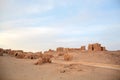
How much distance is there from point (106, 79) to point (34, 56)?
413 inches

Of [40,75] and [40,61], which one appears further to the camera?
[40,61]

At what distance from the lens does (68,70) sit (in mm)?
11477

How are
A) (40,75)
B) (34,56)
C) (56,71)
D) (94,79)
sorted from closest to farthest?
(94,79) < (40,75) < (56,71) < (34,56)

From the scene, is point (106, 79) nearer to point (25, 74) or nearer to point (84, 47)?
point (25, 74)

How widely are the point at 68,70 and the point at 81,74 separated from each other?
911mm

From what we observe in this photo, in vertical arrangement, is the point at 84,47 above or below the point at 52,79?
above

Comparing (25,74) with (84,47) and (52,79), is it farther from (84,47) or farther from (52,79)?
(84,47)

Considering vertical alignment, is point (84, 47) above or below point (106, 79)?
above

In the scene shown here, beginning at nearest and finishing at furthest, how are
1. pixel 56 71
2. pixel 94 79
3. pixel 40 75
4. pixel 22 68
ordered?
pixel 94 79 < pixel 40 75 < pixel 56 71 < pixel 22 68

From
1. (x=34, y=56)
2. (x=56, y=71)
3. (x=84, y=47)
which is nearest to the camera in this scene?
(x=56, y=71)

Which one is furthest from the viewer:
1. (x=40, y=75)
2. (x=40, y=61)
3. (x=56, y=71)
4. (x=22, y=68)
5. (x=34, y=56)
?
(x=34, y=56)

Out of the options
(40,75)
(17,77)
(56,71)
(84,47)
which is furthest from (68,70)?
(84,47)

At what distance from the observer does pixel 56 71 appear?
11375 millimetres

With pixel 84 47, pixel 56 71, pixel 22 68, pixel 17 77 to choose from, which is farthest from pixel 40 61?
pixel 84 47
